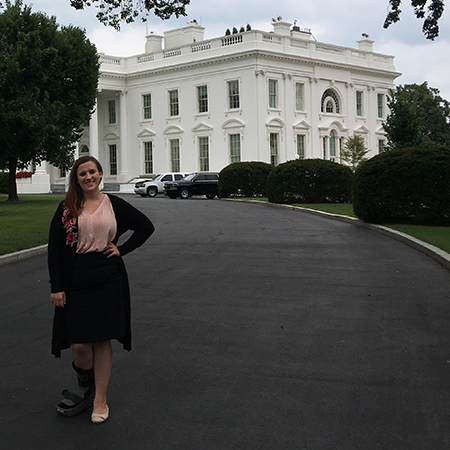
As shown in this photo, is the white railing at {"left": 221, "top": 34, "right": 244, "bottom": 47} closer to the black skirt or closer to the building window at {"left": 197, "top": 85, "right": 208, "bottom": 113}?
the building window at {"left": 197, "top": 85, "right": 208, "bottom": 113}

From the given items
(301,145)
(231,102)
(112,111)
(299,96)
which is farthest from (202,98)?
(112,111)

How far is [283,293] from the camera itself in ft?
30.0

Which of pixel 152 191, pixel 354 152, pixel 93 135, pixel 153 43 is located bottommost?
pixel 152 191

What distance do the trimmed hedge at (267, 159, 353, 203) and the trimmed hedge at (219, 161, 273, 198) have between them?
6.12m

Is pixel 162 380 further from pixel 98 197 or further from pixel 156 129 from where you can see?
pixel 156 129

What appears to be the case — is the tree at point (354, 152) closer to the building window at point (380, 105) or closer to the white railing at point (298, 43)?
the white railing at point (298, 43)

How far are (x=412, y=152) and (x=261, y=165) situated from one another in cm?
1838

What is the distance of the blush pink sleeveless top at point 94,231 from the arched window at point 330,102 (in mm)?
51701

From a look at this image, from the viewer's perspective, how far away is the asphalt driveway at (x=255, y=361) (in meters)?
4.45

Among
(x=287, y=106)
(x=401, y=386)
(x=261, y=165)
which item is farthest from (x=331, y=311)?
(x=287, y=106)

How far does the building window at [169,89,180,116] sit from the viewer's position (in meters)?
55.1

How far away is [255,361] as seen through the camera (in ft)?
19.8

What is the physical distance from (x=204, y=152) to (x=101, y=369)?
4948 cm

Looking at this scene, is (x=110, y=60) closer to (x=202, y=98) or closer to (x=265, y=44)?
(x=202, y=98)
